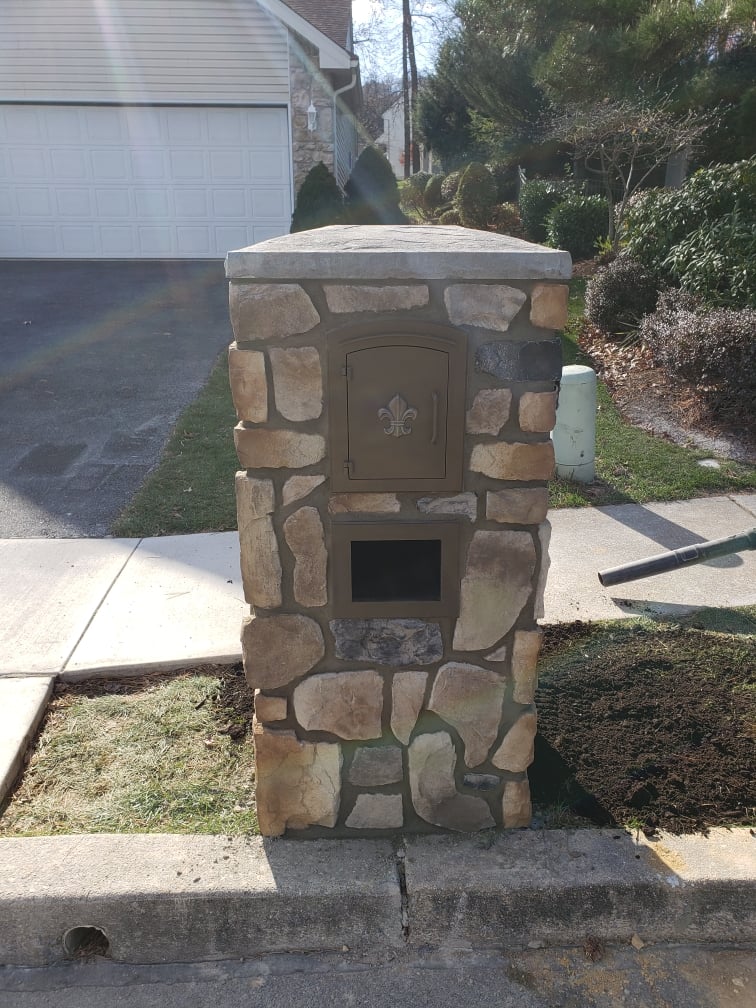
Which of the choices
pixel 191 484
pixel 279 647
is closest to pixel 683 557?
pixel 279 647

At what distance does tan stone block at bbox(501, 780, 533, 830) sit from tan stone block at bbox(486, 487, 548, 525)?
847 millimetres

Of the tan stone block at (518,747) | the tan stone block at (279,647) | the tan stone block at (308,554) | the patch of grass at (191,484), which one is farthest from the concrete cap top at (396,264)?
the patch of grass at (191,484)

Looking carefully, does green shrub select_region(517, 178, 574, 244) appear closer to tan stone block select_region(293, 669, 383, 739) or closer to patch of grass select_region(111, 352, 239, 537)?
patch of grass select_region(111, 352, 239, 537)

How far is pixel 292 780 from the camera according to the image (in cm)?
249

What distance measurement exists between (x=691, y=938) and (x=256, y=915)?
1250mm

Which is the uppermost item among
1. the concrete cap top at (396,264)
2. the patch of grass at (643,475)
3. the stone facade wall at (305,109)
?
the stone facade wall at (305,109)

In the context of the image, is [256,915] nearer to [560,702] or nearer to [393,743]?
[393,743]

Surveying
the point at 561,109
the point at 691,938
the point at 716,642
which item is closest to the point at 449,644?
the point at 691,938

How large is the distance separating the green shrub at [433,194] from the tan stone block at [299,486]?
866 inches

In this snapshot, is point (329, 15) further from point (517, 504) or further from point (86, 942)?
point (86, 942)

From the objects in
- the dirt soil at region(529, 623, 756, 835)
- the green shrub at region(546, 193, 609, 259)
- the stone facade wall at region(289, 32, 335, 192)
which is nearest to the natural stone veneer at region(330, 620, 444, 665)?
the dirt soil at region(529, 623, 756, 835)

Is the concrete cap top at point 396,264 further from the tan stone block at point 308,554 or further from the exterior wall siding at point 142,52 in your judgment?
the exterior wall siding at point 142,52

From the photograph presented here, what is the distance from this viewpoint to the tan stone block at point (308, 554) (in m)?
2.29

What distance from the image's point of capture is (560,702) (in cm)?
317
